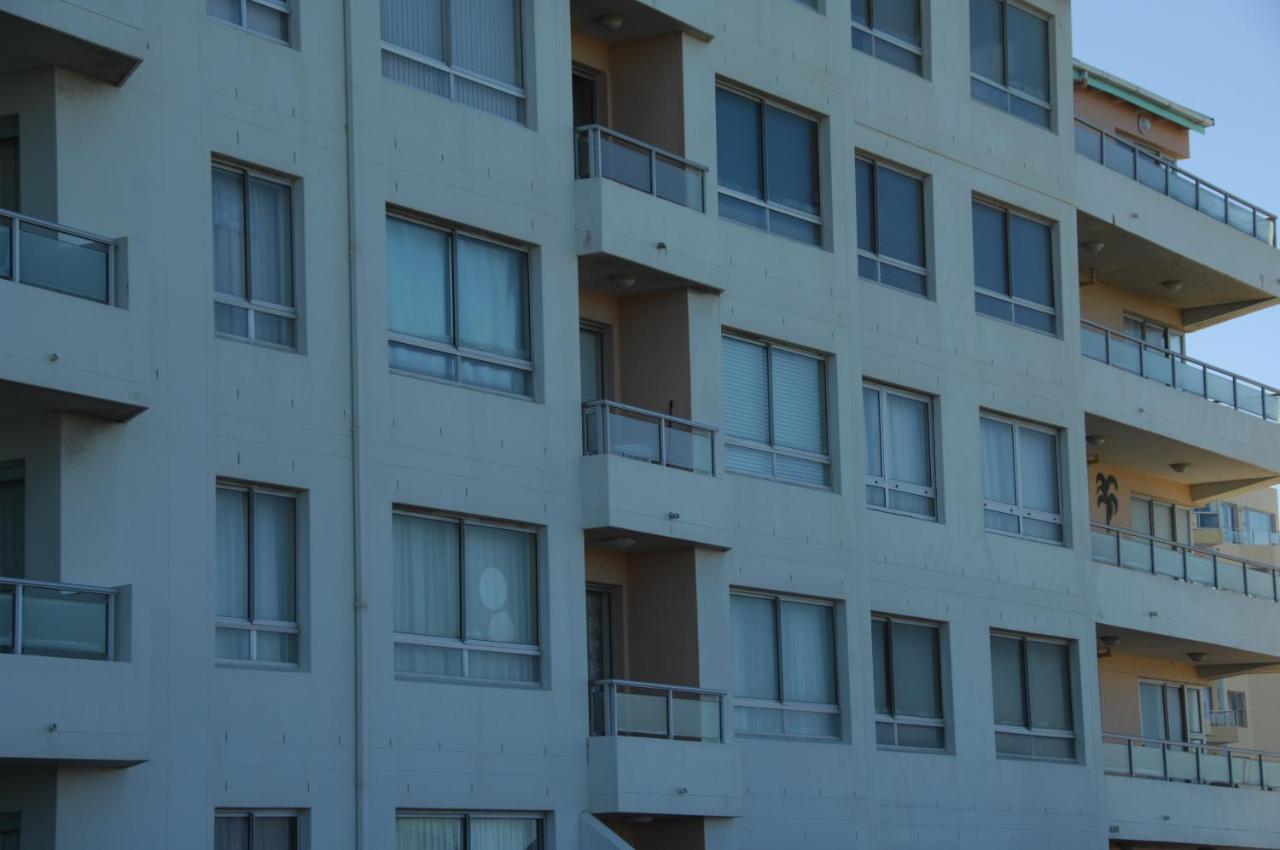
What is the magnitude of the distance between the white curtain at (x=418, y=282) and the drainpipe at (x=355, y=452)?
2.79 feet

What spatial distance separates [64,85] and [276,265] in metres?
3.26

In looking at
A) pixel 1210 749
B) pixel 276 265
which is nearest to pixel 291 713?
pixel 276 265

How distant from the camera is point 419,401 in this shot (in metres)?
25.5

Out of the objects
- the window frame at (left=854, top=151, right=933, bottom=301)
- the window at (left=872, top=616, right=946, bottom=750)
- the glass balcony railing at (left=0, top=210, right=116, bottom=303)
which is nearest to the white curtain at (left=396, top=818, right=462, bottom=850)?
the glass balcony railing at (left=0, top=210, right=116, bottom=303)

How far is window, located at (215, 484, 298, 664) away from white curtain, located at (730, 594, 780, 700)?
25.9 ft

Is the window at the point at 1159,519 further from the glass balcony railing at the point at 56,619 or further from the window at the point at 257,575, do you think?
the glass balcony railing at the point at 56,619

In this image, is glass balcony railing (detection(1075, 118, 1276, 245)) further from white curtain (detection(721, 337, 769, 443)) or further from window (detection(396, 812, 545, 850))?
window (detection(396, 812, 545, 850))

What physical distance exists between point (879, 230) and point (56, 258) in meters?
15.5

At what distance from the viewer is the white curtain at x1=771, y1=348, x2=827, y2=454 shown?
3127 cm

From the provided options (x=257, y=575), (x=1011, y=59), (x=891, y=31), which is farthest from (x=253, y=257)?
(x=1011, y=59)

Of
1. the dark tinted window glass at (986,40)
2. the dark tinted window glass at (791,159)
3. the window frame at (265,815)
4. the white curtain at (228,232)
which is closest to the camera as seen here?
the window frame at (265,815)

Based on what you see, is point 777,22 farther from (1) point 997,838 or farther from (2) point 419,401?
(1) point 997,838

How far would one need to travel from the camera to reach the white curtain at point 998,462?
35.4 metres

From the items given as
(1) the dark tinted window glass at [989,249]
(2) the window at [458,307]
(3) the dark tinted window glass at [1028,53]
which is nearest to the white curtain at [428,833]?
(2) the window at [458,307]
